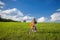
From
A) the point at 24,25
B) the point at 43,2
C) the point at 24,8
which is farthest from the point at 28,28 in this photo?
the point at 43,2

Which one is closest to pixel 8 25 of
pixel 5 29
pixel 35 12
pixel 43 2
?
pixel 5 29

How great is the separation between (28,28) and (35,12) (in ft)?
1.69

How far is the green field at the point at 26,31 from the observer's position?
3.72 meters

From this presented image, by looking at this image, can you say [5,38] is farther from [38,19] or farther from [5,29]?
[38,19]

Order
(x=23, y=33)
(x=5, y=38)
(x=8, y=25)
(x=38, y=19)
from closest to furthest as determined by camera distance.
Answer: (x=5, y=38) < (x=23, y=33) < (x=38, y=19) < (x=8, y=25)

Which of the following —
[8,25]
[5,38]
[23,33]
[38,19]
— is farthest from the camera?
[8,25]

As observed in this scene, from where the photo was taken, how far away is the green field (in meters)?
3.72

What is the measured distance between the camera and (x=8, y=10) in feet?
14.6

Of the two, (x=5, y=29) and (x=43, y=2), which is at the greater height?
(x=43, y=2)

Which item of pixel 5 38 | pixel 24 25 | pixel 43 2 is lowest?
pixel 5 38

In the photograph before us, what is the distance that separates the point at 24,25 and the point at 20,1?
76 cm

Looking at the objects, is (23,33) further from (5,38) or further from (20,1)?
(20,1)

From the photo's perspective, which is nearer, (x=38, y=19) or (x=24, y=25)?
(x=38, y=19)

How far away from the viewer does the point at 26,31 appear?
4219 millimetres
